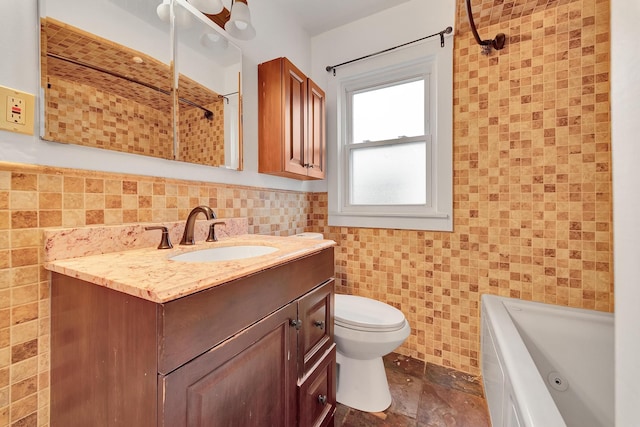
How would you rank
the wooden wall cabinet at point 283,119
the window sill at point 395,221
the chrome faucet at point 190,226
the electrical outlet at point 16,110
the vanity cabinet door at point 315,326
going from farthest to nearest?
the window sill at point 395,221
the wooden wall cabinet at point 283,119
the chrome faucet at point 190,226
the vanity cabinet door at point 315,326
the electrical outlet at point 16,110

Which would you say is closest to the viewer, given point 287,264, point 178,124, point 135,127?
point 287,264

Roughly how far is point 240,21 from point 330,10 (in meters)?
1.00

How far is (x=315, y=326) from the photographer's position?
1017mm

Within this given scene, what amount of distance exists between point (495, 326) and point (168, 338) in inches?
53.5

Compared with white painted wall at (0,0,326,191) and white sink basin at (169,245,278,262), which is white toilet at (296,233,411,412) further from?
white painted wall at (0,0,326,191)

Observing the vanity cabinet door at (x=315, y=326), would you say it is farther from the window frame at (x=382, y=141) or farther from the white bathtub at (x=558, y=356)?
the window frame at (x=382, y=141)

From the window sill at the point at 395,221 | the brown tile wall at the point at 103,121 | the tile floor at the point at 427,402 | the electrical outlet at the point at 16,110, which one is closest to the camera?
the electrical outlet at the point at 16,110

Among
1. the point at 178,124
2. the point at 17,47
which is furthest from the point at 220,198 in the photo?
the point at 17,47

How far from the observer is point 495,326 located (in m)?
1.18

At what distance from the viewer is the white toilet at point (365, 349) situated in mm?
1268

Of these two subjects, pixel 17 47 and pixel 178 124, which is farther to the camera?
pixel 178 124

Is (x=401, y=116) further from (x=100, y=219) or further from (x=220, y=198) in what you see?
(x=100, y=219)

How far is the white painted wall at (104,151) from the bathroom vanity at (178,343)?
13.4 inches

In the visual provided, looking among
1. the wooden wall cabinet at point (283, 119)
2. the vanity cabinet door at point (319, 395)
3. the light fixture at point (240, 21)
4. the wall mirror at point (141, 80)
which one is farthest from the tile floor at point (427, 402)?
the light fixture at point (240, 21)
